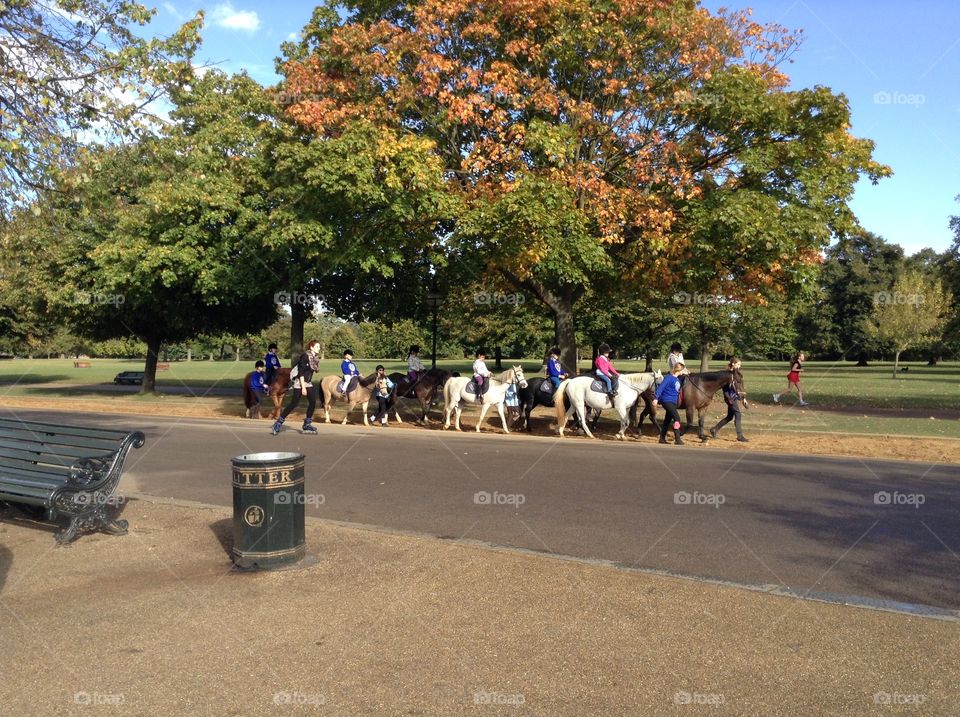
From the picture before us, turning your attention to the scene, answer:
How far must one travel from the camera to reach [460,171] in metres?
20.9

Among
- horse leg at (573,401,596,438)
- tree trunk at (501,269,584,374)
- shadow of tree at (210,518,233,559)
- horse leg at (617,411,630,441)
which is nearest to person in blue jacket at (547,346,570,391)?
horse leg at (573,401,596,438)

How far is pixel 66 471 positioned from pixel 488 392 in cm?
1246

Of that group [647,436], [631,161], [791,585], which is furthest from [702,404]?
[791,585]

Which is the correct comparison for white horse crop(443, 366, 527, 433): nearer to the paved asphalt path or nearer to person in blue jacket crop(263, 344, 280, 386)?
the paved asphalt path

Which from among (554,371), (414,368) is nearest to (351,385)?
(414,368)

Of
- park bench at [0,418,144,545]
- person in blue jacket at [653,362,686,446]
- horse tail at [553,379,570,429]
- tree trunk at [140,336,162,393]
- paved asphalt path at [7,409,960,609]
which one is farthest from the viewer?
tree trunk at [140,336,162,393]

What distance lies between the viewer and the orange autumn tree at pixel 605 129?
18.8 metres

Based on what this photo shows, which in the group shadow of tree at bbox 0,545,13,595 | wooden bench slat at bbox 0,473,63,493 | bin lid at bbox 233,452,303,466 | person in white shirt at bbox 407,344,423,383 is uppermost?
person in white shirt at bbox 407,344,423,383

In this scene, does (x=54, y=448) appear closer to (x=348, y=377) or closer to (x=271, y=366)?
(x=348, y=377)

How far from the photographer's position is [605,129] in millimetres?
20172

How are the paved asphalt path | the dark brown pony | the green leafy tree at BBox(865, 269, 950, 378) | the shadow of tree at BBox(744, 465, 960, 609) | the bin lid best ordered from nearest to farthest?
1. the shadow of tree at BBox(744, 465, 960, 609)
2. the bin lid
3. the paved asphalt path
4. the dark brown pony
5. the green leafy tree at BBox(865, 269, 950, 378)

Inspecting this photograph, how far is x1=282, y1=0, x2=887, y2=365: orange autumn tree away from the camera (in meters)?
18.8

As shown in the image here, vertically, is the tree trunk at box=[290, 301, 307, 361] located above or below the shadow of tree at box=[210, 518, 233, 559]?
above

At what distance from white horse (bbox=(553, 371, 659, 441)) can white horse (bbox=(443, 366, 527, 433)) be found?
4.55ft
